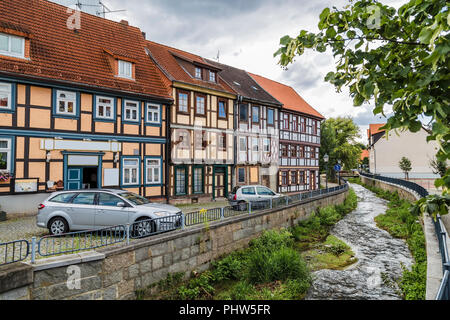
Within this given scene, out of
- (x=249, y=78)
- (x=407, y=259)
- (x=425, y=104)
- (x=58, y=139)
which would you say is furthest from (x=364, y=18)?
(x=249, y=78)

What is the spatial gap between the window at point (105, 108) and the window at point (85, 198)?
20.8ft

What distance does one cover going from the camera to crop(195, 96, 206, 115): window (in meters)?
18.0

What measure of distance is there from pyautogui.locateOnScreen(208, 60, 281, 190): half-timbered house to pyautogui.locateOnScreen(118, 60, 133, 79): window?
7653 mm

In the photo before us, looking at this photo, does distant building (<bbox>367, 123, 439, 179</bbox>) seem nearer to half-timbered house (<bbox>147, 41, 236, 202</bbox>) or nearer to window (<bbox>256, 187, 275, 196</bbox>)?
half-timbered house (<bbox>147, 41, 236, 202</bbox>)

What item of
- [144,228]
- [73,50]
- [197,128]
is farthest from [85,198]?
[197,128]

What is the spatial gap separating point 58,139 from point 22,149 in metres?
1.44

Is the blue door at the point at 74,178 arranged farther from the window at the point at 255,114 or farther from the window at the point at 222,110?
the window at the point at 255,114

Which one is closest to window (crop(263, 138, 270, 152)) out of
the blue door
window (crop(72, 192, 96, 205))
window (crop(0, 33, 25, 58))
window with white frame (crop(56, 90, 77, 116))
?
the blue door

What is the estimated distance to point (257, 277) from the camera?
31.3ft

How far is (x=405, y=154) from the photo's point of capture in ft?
147

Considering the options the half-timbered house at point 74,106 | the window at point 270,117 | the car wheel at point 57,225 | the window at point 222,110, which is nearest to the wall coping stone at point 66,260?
the car wheel at point 57,225

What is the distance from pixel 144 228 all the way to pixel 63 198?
114 inches

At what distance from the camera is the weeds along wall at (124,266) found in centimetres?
570

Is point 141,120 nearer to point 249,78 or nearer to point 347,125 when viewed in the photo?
point 249,78
